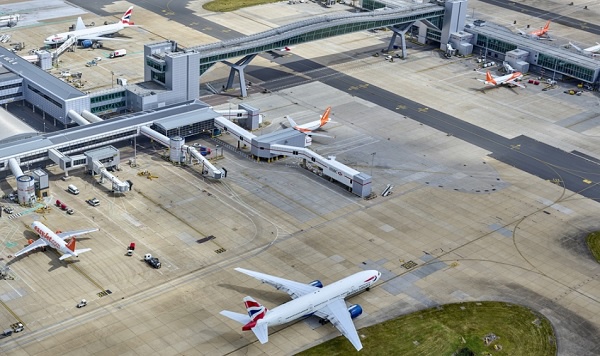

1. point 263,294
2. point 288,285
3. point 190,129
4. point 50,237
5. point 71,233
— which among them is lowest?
point 263,294

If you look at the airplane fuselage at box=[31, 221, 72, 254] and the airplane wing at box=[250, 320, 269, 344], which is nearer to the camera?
the airplane wing at box=[250, 320, 269, 344]

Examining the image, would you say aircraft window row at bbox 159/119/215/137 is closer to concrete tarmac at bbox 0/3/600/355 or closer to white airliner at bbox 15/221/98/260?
concrete tarmac at bbox 0/3/600/355

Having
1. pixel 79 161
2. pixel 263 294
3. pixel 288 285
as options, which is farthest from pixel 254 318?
pixel 79 161

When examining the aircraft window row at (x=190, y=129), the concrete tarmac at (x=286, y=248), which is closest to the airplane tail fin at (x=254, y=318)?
the concrete tarmac at (x=286, y=248)

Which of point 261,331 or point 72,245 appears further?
point 72,245

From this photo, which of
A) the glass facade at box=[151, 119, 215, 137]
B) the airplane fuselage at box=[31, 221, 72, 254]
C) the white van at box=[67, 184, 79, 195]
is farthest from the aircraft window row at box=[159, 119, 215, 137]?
the airplane fuselage at box=[31, 221, 72, 254]

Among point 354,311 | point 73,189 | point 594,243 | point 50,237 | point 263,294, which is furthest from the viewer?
point 73,189

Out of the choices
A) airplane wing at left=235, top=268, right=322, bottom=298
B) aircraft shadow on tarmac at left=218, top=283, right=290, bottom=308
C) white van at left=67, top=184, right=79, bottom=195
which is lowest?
aircraft shadow on tarmac at left=218, top=283, right=290, bottom=308

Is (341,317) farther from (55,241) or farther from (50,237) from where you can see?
(50,237)
